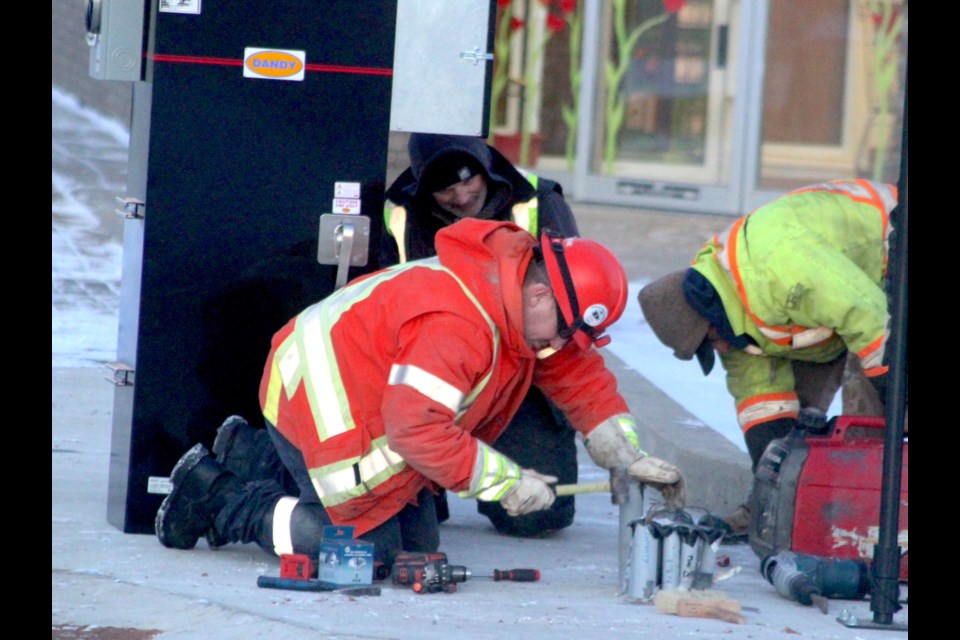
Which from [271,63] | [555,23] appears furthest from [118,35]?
[555,23]

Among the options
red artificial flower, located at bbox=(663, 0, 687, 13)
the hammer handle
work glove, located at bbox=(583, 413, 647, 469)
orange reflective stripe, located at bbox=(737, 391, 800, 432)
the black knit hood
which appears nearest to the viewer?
the hammer handle

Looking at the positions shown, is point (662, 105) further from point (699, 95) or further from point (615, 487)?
point (615, 487)

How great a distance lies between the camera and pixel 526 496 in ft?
12.4

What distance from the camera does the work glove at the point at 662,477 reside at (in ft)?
12.9

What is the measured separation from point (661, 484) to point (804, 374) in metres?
1.30

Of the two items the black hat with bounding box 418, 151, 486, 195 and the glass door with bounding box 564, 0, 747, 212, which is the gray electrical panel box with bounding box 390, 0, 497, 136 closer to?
the black hat with bounding box 418, 151, 486, 195

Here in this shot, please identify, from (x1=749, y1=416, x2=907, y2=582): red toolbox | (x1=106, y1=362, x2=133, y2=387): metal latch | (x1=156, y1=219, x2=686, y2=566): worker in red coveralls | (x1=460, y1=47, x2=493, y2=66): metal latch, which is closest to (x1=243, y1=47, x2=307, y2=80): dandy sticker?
(x1=460, y1=47, x2=493, y2=66): metal latch

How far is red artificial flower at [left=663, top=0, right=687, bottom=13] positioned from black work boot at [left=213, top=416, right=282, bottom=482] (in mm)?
7498

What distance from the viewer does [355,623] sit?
343 cm

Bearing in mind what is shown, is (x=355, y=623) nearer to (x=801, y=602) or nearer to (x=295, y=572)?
(x=295, y=572)

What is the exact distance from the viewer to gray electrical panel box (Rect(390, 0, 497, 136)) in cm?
433

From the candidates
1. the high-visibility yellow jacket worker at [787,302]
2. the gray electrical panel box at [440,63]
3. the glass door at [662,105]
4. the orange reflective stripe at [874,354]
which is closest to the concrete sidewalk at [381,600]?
the high-visibility yellow jacket worker at [787,302]
